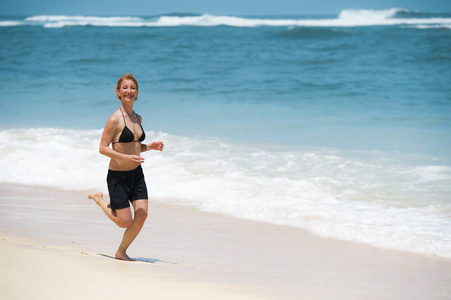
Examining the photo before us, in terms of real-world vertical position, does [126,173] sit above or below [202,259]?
above

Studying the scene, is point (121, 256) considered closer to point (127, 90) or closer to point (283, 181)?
point (127, 90)

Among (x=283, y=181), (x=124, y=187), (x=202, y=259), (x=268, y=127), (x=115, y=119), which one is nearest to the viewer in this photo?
(x=115, y=119)

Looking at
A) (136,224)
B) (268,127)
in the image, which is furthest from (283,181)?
(268,127)

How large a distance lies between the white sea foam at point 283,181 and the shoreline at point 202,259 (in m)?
0.43

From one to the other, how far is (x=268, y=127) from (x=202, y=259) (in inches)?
322

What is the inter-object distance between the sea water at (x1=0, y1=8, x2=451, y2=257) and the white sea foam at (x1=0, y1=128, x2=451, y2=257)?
3cm

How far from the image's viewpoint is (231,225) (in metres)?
6.50

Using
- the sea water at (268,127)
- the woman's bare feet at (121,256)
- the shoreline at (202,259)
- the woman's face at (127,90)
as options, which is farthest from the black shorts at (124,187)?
the sea water at (268,127)

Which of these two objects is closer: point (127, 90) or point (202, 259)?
point (127, 90)

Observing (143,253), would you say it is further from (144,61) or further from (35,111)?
(144,61)

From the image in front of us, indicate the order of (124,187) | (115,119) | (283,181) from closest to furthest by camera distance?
(115,119) → (124,187) → (283,181)

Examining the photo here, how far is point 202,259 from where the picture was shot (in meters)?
5.07

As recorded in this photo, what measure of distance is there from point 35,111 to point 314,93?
8.30 m

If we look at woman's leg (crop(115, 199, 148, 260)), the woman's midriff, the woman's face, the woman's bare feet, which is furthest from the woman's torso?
the woman's bare feet
